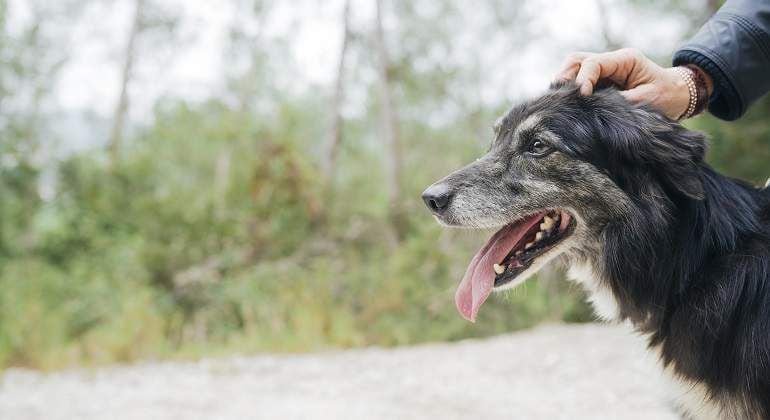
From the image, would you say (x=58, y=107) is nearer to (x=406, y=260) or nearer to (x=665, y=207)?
(x=406, y=260)

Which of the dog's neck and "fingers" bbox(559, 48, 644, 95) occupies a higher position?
"fingers" bbox(559, 48, 644, 95)

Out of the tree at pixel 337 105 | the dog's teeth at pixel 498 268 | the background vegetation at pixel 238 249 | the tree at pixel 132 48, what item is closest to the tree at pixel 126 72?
the tree at pixel 132 48

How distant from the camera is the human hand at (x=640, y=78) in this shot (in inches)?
110

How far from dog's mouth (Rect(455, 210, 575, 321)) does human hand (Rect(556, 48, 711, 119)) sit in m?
0.59

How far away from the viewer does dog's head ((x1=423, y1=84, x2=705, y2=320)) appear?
2.60m

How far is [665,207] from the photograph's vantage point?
2.61 metres

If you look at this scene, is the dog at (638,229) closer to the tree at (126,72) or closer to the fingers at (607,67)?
the fingers at (607,67)

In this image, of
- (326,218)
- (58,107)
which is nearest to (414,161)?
(58,107)

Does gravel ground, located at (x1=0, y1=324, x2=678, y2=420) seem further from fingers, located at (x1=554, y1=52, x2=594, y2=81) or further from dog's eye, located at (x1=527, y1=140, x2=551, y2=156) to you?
fingers, located at (x1=554, y1=52, x2=594, y2=81)

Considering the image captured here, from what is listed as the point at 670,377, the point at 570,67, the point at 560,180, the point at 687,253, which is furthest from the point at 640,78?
the point at 670,377

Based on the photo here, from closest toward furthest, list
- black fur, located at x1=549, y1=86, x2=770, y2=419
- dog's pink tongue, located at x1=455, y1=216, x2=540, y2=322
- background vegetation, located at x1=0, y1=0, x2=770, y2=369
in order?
1. black fur, located at x1=549, y1=86, x2=770, y2=419
2. dog's pink tongue, located at x1=455, y1=216, x2=540, y2=322
3. background vegetation, located at x1=0, y1=0, x2=770, y2=369

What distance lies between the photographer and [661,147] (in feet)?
8.41

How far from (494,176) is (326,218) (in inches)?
312

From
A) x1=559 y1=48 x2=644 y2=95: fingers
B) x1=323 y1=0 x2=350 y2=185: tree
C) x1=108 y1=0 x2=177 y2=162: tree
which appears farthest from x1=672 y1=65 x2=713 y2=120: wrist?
x1=108 y1=0 x2=177 y2=162: tree
